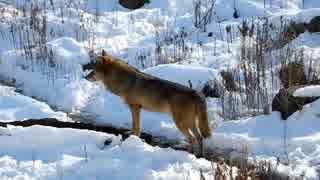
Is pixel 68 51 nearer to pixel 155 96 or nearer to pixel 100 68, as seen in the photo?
pixel 100 68

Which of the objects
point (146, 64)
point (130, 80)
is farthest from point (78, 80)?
point (130, 80)

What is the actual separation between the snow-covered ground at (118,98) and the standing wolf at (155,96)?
48 centimetres

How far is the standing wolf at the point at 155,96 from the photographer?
804 centimetres

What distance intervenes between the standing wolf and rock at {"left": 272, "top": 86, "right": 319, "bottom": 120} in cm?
149

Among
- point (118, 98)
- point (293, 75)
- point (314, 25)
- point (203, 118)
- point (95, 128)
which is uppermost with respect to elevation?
point (203, 118)

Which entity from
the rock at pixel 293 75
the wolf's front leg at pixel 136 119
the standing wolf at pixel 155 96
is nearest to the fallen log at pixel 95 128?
the wolf's front leg at pixel 136 119

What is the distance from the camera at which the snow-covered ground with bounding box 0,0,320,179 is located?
287 inches

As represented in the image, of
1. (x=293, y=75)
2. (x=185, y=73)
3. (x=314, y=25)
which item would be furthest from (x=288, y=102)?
(x=314, y=25)

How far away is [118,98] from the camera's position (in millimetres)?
10648

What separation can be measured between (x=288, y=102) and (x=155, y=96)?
6.66ft

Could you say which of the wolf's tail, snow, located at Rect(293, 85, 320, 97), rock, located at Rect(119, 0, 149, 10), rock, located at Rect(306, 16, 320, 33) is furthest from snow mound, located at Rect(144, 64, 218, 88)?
rock, located at Rect(119, 0, 149, 10)

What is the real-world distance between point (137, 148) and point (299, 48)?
5.68m

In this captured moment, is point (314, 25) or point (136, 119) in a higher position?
point (314, 25)

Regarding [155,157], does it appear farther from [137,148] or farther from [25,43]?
[25,43]
